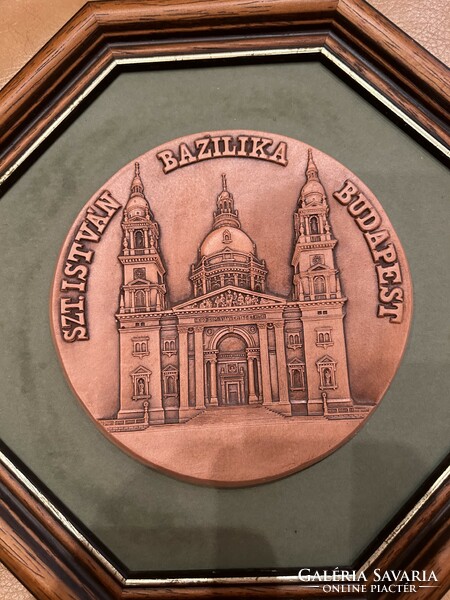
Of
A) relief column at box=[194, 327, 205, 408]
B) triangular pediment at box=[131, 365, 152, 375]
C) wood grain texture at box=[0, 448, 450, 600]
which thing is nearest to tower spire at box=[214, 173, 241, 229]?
relief column at box=[194, 327, 205, 408]

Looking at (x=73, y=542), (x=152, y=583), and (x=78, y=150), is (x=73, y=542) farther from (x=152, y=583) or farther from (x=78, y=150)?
(x=78, y=150)

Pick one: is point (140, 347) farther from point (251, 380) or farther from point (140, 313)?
point (251, 380)

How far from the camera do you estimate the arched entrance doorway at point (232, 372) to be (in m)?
1.12

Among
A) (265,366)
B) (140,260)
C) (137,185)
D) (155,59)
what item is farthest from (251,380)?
(155,59)

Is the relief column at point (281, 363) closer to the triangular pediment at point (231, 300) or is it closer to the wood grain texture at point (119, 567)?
the triangular pediment at point (231, 300)

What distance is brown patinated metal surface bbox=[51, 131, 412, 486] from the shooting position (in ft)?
3.61

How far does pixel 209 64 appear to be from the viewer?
4.23ft

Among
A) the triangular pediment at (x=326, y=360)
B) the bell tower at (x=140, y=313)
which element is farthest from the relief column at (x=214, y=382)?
the triangular pediment at (x=326, y=360)

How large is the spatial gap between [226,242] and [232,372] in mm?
286

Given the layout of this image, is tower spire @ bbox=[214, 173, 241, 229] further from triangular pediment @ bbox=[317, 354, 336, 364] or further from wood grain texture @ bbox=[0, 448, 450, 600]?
wood grain texture @ bbox=[0, 448, 450, 600]

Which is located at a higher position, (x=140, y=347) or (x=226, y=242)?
(x=226, y=242)

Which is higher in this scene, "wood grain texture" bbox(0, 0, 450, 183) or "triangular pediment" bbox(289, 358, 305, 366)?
"wood grain texture" bbox(0, 0, 450, 183)

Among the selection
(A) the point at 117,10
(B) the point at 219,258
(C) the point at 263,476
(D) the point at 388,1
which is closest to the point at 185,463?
(C) the point at 263,476

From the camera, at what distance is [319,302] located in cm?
114
